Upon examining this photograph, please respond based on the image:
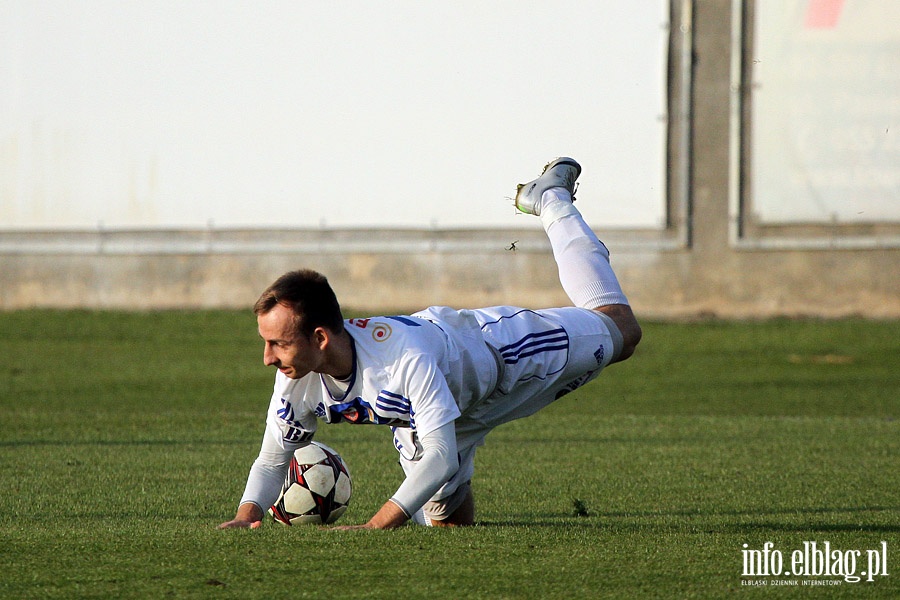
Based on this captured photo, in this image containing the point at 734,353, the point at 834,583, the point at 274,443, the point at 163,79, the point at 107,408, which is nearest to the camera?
the point at 834,583

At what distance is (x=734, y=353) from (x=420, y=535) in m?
12.9

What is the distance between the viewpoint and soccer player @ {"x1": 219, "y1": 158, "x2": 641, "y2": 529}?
4.99 m

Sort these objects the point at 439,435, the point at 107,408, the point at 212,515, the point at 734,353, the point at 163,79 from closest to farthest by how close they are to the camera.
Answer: the point at 439,435, the point at 212,515, the point at 107,408, the point at 734,353, the point at 163,79

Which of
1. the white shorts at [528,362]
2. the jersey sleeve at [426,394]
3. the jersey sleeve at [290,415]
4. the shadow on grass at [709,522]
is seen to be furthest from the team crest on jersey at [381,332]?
the shadow on grass at [709,522]

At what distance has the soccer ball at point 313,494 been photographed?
6.14 m

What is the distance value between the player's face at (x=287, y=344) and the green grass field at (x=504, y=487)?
2.41ft

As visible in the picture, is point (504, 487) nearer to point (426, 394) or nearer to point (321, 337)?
point (426, 394)

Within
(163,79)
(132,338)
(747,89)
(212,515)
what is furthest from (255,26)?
(212,515)

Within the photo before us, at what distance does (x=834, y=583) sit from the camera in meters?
4.45

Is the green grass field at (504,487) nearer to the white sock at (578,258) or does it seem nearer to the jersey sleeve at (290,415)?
the jersey sleeve at (290,415)

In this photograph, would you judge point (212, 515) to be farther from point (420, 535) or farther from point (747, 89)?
point (747, 89)

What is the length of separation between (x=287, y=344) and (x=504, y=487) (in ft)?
9.27

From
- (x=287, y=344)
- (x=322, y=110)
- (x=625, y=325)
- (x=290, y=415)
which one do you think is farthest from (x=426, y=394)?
(x=322, y=110)

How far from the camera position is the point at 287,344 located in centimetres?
495
